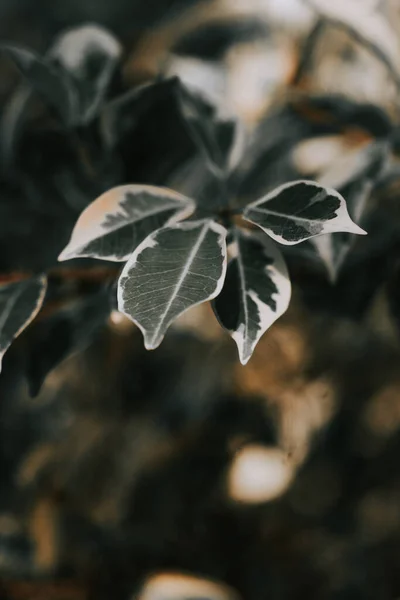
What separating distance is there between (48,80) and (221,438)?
1.90ft

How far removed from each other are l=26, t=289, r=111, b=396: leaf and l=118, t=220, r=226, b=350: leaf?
0.17 metres

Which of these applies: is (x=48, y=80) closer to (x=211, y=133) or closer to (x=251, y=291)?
(x=211, y=133)

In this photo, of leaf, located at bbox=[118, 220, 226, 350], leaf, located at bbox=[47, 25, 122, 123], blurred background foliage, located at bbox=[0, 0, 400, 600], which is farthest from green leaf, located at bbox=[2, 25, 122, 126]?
leaf, located at bbox=[118, 220, 226, 350]

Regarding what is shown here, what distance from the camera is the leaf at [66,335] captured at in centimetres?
63

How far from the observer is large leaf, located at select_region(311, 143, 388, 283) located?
61cm

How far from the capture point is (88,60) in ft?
2.45

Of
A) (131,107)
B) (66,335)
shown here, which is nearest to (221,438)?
(66,335)

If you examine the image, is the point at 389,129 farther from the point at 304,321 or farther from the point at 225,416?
the point at 225,416

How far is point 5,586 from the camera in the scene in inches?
36.3

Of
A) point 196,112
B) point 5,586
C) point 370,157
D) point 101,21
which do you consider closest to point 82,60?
point 196,112

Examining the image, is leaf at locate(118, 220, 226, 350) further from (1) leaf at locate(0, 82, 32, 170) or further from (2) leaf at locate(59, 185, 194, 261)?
(1) leaf at locate(0, 82, 32, 170)

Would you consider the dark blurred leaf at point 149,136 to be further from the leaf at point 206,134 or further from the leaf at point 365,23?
the leaf at point 365,23

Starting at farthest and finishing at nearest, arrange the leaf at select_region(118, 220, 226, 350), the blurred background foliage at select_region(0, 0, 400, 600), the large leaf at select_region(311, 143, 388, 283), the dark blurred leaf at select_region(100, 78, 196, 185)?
the blurred background foliage at select_region(0, 0, 400, 600) → the dark blurred leaf at select_region(100, 78, 196, 185) → the large leaf at select_region(311, 143, 388, 283) → the leaf at select_region(118, 220, 226, 350)

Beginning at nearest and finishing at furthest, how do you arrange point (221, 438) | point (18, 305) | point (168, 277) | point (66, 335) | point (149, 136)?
point (168, 277) → point (18, 305) → point (66, 335) → point (149, 136) → point (221, 438)
